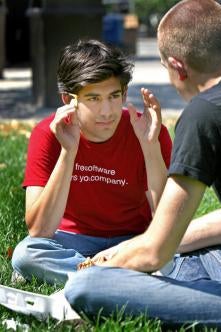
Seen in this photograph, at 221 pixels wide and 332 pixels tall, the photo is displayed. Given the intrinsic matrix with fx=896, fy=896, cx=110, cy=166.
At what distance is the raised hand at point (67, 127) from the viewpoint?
3.43 metres

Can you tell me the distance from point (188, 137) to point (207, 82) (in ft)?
0.70

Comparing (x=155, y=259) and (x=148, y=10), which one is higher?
(x=155, y=259)

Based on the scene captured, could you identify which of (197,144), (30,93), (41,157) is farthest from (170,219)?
(30,93)

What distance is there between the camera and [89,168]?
3.71m

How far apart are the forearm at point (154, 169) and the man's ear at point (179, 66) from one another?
653 millimetres

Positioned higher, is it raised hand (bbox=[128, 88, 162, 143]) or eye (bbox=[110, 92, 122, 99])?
eye (bbox=[110, 92, 122, 99])

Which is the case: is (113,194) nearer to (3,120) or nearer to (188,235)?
(188,235)

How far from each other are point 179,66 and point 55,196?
910 millimetres

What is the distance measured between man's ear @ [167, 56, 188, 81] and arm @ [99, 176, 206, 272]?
0.33 meters

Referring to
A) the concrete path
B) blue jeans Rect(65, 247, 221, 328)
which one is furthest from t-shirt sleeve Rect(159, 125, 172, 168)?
the concrete path

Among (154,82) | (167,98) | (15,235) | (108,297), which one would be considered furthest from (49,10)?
(108,297)

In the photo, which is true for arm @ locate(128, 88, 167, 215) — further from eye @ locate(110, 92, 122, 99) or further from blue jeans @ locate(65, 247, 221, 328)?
blue jeans @ locate(65, 247, 221, 328)

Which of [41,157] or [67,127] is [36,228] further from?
[67,127]

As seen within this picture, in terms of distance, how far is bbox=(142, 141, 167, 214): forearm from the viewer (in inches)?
136
